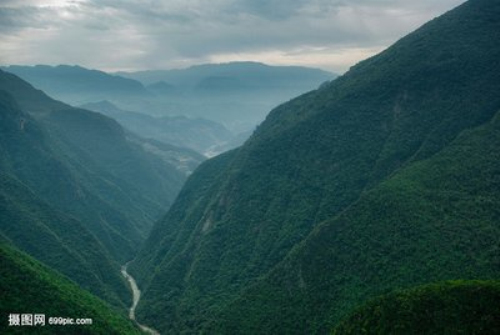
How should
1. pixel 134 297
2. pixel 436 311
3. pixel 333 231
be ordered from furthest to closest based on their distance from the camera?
pixel 134 297 → pixel 333 231 → pixel 436 311

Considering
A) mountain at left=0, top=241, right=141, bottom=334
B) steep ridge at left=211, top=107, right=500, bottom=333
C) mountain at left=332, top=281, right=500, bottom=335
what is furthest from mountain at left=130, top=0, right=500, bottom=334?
mountain at left=0, top=241, right=141, bottom=334

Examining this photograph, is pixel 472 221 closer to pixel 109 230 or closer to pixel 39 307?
pixel 39 307

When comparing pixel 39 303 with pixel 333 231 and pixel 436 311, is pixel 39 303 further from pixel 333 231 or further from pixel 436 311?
pixel 436 311

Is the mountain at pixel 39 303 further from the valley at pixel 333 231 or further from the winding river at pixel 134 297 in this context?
the winding river at pixel 134 297

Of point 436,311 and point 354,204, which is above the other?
point 354,204

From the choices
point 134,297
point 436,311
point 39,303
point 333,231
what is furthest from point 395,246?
point 134,297

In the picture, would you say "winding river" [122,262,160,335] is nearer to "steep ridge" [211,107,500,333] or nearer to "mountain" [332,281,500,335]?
"steep ridge" [211,107,500,333]

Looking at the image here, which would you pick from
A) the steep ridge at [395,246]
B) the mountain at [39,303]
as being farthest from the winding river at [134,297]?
the steep ridge at [395,246]
